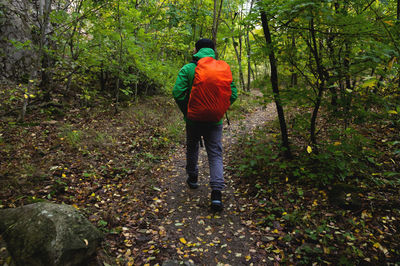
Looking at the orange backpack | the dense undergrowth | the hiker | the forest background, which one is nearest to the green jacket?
the hiker

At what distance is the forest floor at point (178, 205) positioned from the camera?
2.62m

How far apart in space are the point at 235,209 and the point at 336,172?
197 cm

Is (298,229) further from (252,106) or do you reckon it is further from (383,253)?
(252,106)

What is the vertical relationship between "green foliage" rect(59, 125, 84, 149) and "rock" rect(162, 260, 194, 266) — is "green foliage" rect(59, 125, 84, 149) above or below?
above

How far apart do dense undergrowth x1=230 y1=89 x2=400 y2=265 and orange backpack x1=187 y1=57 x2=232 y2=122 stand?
6.00 ft

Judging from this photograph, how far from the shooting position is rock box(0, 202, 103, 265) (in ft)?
6.61

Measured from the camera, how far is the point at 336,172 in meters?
3.73

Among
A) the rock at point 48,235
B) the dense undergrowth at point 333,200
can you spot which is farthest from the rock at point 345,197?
the rock at point 48,235

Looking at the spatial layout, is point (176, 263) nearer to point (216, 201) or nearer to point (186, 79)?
point (216, 201)

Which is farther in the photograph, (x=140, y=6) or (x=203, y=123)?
(x=140, y=6)

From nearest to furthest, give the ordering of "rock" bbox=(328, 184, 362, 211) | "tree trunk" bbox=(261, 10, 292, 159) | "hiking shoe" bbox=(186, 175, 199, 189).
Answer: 1. "rock" bbox=(328, 184, 362, 211)
2. "tree trunk" bbox=(261, 10, 292, 159)
3. "hiking shoe" bbox=(186, 175, 199, 189)

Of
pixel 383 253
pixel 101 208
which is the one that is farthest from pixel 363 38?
pixel 101 208

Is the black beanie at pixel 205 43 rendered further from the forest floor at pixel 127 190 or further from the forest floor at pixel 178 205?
the forest floor at pixel 127 190

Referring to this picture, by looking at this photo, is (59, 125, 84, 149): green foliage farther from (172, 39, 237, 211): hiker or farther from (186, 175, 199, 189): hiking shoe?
(172, 39, 237, 211): hiker
